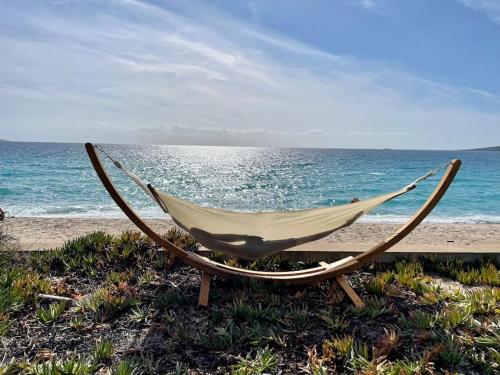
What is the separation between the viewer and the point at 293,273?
10.6 feet

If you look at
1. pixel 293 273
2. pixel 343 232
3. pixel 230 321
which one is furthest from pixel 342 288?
pixel 343 232

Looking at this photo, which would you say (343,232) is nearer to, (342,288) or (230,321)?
(342,288)

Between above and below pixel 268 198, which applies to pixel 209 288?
above

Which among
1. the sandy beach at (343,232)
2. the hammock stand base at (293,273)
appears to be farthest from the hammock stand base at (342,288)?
the sandy beach at (343,232)

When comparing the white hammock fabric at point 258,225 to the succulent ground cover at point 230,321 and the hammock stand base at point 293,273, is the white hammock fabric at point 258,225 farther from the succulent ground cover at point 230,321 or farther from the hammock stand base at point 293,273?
Answer: the succulent ground cover at point 230,321

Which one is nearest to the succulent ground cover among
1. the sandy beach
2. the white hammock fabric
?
the white hammock fabric

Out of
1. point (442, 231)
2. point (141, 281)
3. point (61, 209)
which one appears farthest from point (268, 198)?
point (141, 281)

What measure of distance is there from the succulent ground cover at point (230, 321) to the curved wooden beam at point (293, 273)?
0.13m

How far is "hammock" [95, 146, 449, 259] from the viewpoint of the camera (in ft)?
9.25

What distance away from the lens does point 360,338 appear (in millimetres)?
2463

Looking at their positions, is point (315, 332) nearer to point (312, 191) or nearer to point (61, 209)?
point (61, 209)

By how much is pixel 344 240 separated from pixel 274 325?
4.34 m

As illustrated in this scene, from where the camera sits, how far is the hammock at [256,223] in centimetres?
282

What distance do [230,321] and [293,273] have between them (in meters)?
0.77
